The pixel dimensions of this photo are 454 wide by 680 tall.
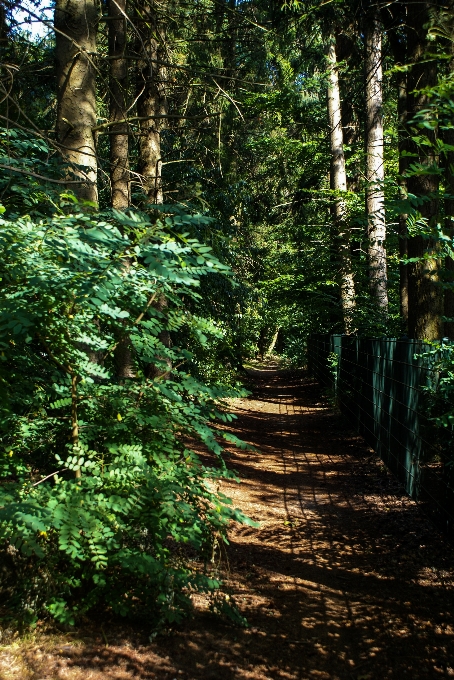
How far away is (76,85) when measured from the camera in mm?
5449

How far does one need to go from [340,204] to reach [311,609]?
45.1ft

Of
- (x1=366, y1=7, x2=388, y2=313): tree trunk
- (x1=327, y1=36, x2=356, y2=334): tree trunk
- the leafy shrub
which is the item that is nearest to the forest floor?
the leafy shrub

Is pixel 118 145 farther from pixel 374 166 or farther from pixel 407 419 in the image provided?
pixel 374 166

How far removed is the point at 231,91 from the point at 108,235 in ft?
30.6

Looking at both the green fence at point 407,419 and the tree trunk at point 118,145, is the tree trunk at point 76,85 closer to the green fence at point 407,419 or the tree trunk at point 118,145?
the tree trunk at point 118,145

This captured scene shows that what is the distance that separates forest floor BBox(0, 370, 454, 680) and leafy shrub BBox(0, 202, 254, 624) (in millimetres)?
251

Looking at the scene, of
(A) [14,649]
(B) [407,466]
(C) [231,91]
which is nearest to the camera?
(A) [14,649]

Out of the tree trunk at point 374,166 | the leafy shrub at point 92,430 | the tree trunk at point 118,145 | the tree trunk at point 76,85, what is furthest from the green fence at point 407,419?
the tree trunk at point 118,145

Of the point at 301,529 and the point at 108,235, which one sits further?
the point at 301,529

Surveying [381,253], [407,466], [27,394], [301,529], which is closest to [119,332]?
[27,394]

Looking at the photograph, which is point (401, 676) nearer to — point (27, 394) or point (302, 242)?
point (27, 394)

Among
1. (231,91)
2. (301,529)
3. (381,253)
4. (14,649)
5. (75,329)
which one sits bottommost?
(301,529)

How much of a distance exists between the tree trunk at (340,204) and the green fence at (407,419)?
9.63 ft

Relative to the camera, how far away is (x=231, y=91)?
11.9 m
